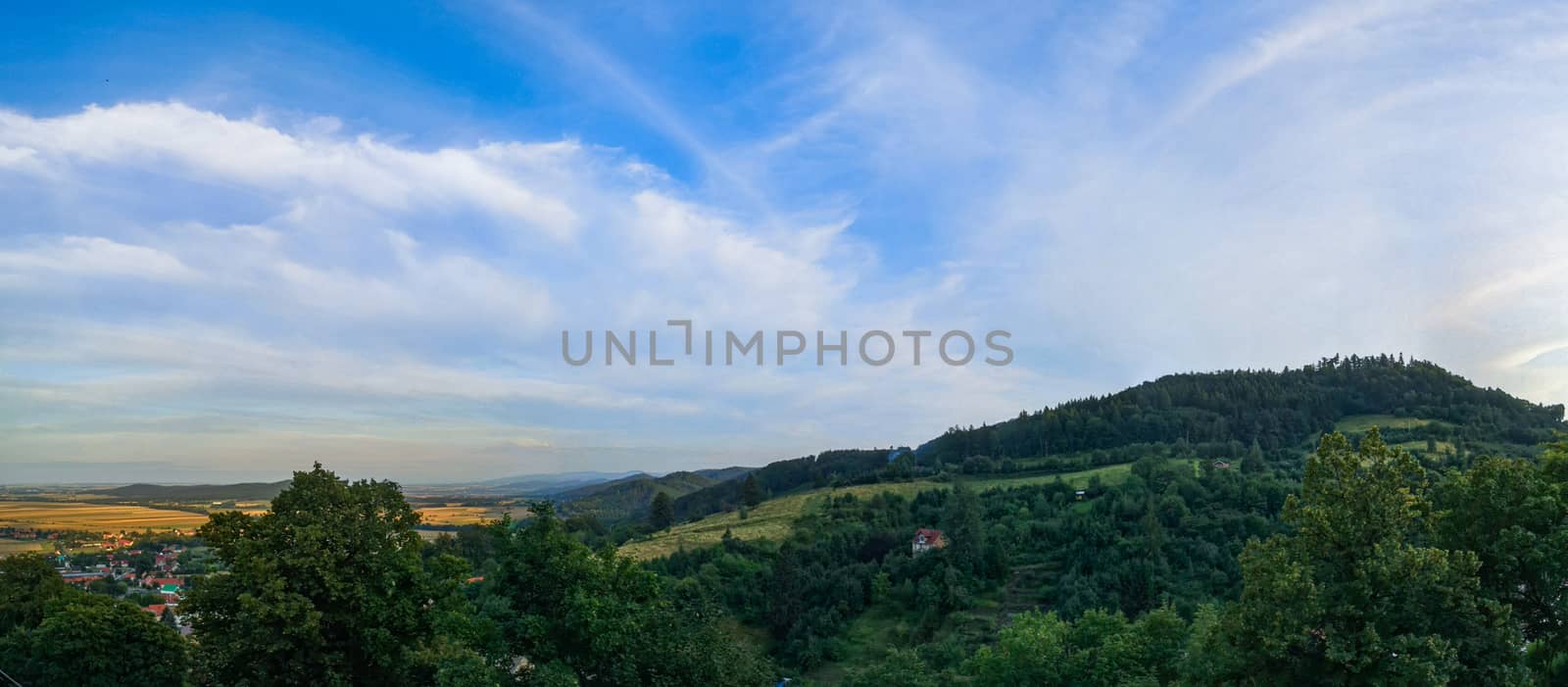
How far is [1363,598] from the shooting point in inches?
551

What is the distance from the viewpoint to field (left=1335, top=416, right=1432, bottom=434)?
95688 millimetres

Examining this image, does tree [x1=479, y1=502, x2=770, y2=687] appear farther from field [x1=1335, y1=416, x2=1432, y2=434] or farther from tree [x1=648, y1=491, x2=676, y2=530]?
field [x1=1335, y1=416, x2=1432, y2=434]

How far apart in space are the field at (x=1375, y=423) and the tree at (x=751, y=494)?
240ft

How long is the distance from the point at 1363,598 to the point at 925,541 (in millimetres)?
59705

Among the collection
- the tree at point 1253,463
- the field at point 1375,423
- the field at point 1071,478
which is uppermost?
the field at point 1375,423

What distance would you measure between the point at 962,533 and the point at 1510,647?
5444 cm

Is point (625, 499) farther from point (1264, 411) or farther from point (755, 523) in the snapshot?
point (1264, 411)

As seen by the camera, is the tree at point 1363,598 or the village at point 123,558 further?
the village at point 123,558

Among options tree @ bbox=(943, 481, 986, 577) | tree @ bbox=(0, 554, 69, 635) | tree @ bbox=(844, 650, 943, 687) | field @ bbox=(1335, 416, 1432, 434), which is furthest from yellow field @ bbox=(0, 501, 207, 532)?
field @ bbox=(1335, 416, 1432, 434)

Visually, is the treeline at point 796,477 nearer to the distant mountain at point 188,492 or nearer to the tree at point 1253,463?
the tree at point 1253,463

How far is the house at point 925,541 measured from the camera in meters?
69.7

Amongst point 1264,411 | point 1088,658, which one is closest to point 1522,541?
point 1088,658

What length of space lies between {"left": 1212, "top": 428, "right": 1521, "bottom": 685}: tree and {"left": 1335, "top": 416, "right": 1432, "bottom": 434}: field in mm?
96102

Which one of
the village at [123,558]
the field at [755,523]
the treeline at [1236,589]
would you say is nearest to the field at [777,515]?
the field at [755,523]
